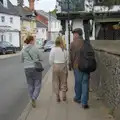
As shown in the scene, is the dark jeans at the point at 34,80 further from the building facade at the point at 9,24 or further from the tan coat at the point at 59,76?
the building facade at the point at 9,24

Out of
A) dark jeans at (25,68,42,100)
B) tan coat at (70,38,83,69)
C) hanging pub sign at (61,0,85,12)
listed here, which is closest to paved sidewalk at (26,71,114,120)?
dark jeans at (25,68,42,100)

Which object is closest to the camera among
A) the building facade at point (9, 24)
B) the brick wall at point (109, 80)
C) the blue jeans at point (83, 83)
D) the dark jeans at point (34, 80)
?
the brick wall at point (109, 80)

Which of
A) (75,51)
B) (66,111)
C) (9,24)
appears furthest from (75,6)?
(9,24)

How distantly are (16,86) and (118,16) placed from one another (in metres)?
8.44

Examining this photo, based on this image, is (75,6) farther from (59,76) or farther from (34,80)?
(34,80)

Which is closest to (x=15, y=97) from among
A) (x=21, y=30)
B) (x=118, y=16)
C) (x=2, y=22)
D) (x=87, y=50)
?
(x=87, y=50)

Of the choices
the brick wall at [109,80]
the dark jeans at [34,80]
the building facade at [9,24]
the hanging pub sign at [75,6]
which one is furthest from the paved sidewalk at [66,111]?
the building facade at [9,24]

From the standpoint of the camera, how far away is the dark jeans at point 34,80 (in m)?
10.4

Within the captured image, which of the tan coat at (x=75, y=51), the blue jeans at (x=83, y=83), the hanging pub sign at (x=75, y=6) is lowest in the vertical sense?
the blue jeans at (x=83, y=83)

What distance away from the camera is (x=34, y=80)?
10.6 meters

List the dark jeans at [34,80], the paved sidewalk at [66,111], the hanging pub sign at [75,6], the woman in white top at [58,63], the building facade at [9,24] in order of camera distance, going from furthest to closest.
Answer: the building facade at [9,24], the hanging pub sign at [75,6], the woman in white top at [58,63], the dark jeans at [34,80], the paved sidewalk at [66,111]

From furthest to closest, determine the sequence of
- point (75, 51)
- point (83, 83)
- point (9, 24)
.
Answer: point (9, 24) < point (75, 51) < point (83, 83)

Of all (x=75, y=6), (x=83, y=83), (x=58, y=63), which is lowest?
(x=83, y=83)

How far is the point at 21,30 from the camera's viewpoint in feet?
252
